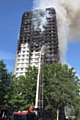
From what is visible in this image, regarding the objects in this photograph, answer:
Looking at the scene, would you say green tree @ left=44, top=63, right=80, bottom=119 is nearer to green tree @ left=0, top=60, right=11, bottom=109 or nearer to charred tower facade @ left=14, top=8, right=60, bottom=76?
green tree @ left=0, top=60, right=11, bottom=109

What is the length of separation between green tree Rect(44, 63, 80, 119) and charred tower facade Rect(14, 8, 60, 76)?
59.1m

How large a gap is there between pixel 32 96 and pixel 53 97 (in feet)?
14.5

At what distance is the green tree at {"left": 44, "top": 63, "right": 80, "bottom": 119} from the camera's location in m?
41.7

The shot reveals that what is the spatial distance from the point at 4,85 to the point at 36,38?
77.2 metres

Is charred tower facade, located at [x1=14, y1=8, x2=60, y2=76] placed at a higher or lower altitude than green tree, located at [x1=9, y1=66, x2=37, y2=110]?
higher

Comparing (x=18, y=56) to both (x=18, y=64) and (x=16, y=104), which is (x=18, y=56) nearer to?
(x=18, y=64)

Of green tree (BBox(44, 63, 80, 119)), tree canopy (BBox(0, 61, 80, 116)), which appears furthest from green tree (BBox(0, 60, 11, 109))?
green tree (BBox(44, 63, 80, 119))

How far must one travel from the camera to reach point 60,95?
4153 centimetres

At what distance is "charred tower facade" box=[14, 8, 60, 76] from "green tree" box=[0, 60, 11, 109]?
6342 cm

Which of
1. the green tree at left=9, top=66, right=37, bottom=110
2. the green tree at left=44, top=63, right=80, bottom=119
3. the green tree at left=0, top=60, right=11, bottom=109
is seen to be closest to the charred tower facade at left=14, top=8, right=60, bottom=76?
the green tree at left=44, top=63, right=80, bottom=119

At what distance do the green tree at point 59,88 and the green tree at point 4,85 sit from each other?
827 centimetres

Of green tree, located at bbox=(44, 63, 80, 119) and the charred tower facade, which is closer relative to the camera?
green tree, located at bbox=(44, 63, 80, 119)

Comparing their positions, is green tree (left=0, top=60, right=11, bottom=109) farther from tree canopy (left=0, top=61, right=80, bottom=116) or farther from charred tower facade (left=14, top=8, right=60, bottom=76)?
charred tower facade (left=14, top=8, right=60, bottom=76)

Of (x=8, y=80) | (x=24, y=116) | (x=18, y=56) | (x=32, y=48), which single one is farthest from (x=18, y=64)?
(x=24, y=116)
